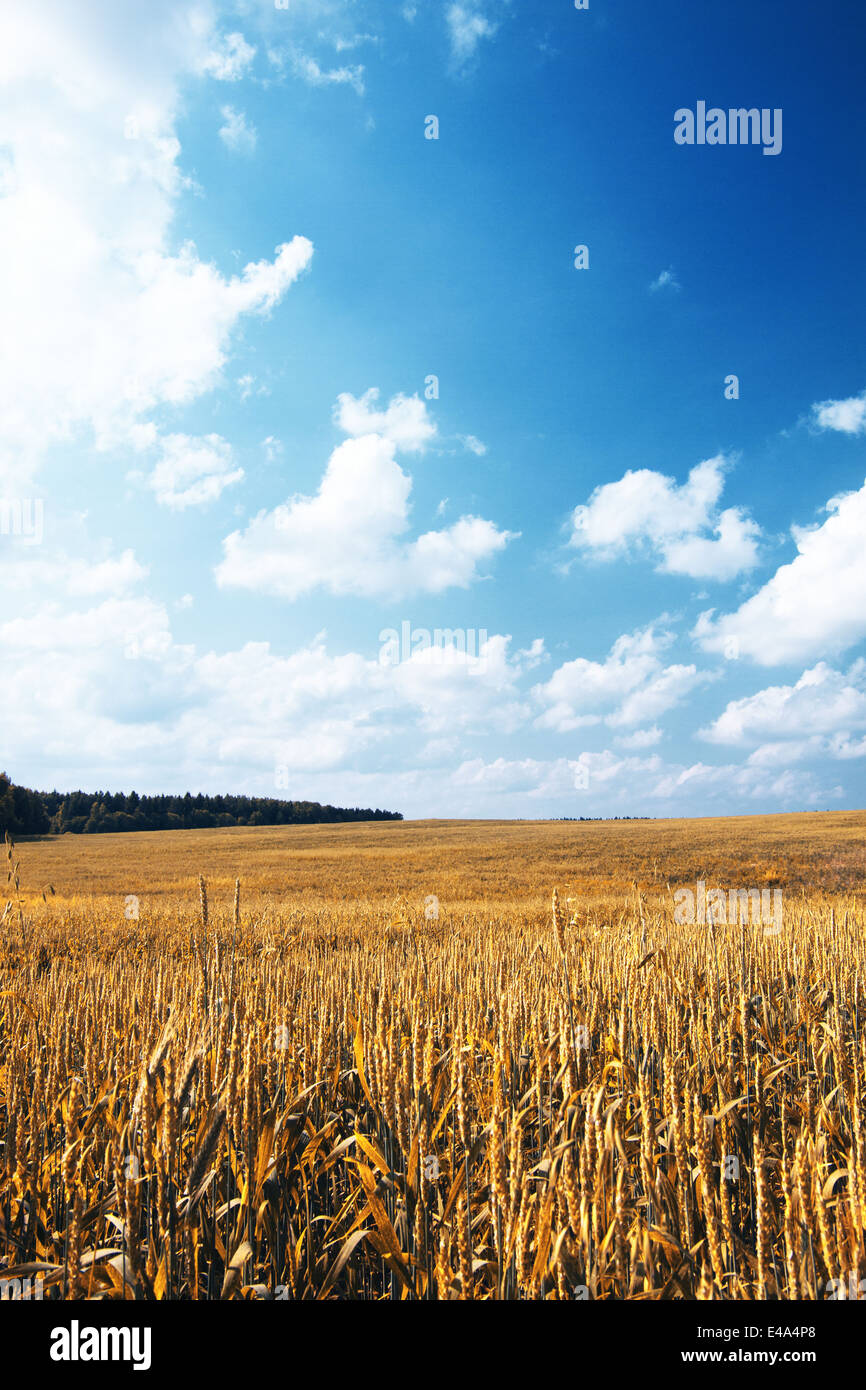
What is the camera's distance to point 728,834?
42.1 meters

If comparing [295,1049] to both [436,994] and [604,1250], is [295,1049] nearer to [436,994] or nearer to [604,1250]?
[436,994]

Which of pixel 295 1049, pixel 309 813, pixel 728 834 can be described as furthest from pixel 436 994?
pixel 309 813

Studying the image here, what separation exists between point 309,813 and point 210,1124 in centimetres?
9299

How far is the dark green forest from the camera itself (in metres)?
83.4

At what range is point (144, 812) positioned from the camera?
3529 inches

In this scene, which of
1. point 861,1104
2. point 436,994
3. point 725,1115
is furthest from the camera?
point 436,994

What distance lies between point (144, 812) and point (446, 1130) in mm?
95549

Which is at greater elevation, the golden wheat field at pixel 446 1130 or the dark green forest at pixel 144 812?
the golden wheat field at pixel 446 1130

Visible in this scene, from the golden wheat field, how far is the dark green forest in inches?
3021

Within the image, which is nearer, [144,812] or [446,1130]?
[446,1130]

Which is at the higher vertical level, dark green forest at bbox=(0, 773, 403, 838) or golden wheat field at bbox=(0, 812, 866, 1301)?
golden wheat field at bbox=(0, 812, 866, 1301)

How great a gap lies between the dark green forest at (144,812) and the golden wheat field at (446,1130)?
76.7m

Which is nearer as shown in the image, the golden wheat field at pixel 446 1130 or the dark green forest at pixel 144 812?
the golden wheat field at pixel 446 1130

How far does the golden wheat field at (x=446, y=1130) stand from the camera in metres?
2.00
